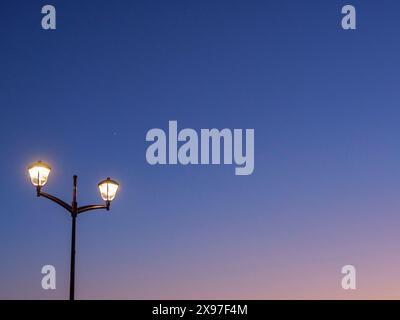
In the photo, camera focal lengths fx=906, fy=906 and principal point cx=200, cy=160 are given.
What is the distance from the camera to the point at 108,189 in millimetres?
26828

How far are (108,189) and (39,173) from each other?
211 cm

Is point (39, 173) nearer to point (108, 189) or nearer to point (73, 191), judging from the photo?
point (73, 191)

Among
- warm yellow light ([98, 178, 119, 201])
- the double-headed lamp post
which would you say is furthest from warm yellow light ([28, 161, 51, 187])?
warm yellow light ([98, 178, 119, 201])

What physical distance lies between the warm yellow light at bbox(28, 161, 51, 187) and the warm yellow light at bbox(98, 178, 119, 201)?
1.71 meters

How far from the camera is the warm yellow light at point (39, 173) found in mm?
26094

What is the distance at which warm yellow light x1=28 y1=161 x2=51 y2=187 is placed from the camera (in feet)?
85.6

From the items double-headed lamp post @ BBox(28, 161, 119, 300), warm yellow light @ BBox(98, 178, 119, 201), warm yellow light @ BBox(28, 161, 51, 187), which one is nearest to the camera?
double-headed lamp post @ BBox(28, 161, 119, 300)

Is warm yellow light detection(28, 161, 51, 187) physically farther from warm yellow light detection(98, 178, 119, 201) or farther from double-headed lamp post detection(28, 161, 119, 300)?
warm yellow light detection(98, 178, 119, 201)
